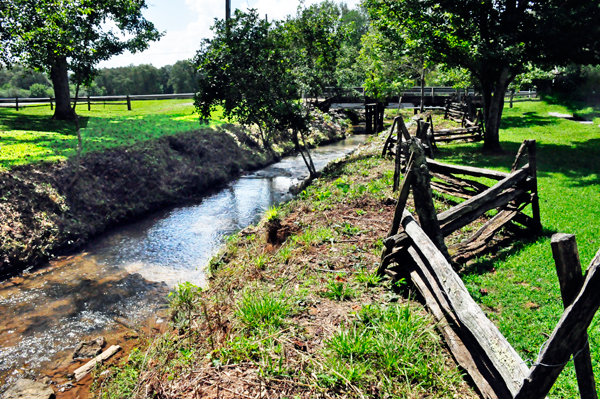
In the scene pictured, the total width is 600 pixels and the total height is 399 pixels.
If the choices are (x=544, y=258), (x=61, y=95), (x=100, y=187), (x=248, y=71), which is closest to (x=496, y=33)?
(x=248, y=71)

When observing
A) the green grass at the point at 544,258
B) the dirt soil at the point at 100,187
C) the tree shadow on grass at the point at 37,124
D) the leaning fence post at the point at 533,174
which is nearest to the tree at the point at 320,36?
the dirt soil at the point at 100,187

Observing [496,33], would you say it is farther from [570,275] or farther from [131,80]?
[131,80]

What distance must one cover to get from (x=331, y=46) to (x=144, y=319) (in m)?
18.1

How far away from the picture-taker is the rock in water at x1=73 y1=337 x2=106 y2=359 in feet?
20.9

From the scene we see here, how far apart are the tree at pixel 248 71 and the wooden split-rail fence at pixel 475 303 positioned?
28.9ft

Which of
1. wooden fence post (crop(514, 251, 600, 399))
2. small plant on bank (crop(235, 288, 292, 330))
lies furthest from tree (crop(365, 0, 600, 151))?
wooden fence post (crop(514, 251, 600, 399))

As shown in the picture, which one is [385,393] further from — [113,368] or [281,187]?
[281,187]

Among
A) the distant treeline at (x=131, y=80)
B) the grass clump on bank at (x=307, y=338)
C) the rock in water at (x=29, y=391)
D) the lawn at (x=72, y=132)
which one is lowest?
the rock in water at (x=29, y=391)

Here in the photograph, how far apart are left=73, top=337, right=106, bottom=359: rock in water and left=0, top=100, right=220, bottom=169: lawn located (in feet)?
27.6

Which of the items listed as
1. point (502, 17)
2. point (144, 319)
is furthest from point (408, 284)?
point (502, 17)

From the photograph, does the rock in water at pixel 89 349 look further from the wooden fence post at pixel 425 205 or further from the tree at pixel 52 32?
the tree at pixel 52 32

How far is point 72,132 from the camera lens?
59.7 feet

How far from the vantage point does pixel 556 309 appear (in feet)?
15.8

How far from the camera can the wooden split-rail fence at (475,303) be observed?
2.50 m
